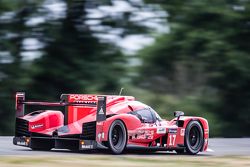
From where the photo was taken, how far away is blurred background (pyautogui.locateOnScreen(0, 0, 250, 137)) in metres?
27.5

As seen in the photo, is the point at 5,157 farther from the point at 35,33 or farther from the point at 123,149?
the point at 35,33

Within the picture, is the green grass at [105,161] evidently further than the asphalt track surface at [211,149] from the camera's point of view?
No

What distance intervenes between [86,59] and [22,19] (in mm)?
2864

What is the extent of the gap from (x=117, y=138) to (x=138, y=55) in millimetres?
16392

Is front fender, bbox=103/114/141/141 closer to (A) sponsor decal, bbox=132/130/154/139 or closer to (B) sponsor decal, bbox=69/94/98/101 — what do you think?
(A) sponsor decal, bbox=132/130/154/139

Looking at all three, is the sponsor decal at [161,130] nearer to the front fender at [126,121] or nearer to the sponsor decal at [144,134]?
the sponsor decal at [144,134]

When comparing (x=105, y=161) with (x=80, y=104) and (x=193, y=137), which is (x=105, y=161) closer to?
(x=80, y=104)

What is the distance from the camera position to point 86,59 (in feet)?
93.8

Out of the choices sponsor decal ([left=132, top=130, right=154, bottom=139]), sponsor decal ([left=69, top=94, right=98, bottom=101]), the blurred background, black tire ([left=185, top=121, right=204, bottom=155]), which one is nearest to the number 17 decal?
black tire ([left=185, top=121, right=204, bottom=155])

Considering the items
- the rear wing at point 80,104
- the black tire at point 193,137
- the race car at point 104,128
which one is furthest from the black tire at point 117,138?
the black tire at point 193,137

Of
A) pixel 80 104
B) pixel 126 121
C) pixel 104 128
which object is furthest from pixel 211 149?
pixel 104 128

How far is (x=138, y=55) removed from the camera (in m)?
30.8

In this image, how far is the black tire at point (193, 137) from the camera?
15875mm

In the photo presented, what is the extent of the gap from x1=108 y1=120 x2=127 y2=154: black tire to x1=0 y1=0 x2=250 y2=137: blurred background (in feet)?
42.2
